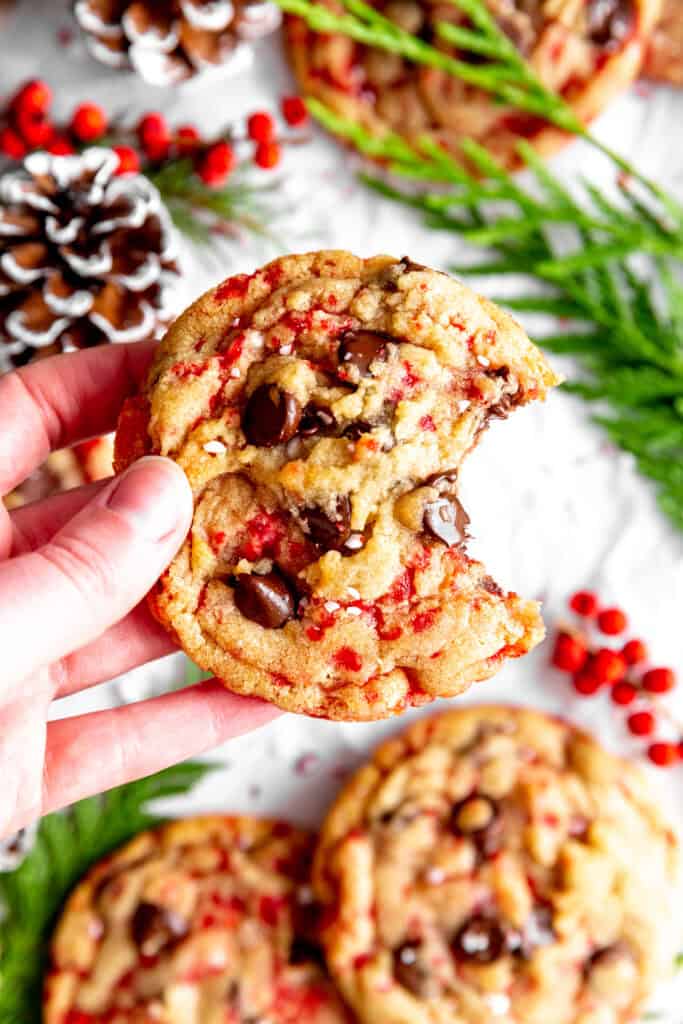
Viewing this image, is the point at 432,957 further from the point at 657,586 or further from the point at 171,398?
the point at 171,398

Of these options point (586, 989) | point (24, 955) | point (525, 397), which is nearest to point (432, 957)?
point (586, 989)

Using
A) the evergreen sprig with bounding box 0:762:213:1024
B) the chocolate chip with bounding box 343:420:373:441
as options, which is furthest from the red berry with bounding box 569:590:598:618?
the chocolate chip with bounding box 343:420:373:441

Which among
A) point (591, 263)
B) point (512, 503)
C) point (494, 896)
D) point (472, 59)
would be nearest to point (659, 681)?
point (512, 503)

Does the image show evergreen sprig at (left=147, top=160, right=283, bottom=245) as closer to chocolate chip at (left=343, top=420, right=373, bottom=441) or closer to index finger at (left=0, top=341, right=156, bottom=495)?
index finger at (left=0, top=341, right=156, bottom=495)

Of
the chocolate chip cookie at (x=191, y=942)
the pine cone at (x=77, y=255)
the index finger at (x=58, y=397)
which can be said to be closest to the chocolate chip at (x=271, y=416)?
the index finger at (x=58, y=397)

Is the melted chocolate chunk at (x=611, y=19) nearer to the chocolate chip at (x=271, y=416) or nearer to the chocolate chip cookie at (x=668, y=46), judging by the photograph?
the chocolate chip cookie at (x=668, y=46)

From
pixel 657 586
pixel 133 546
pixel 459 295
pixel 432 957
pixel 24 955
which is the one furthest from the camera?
pixel 657 586

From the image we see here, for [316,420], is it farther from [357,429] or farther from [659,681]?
[659,681]
